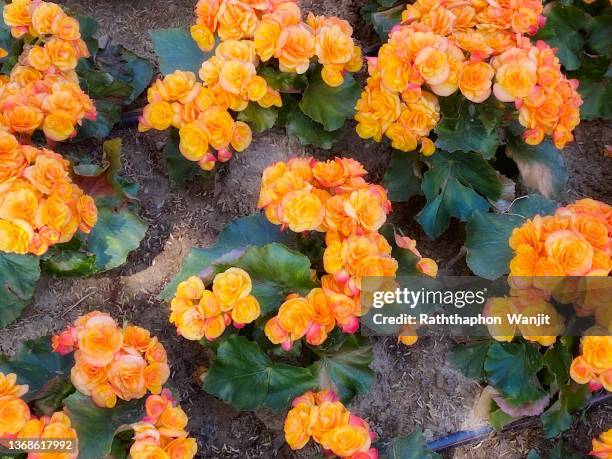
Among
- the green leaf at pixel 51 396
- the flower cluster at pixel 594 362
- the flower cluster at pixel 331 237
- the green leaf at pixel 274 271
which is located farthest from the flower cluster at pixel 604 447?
the green leaf at pixel 51 396

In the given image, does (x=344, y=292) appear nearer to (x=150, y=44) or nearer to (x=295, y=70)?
(x=295, y=70)

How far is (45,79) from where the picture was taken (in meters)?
2.09

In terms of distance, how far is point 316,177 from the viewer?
6.21 ft

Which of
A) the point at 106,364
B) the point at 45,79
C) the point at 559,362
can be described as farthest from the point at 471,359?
the point at 45,79

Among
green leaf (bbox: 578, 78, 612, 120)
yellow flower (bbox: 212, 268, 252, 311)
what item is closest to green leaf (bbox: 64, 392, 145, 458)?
yellow flower (bbox: 212, 268, 252, 311)

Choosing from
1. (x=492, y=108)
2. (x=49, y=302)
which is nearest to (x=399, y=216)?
(x=492, y=108)

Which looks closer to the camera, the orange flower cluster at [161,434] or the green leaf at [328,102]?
the orange flower cluster at [161,434]

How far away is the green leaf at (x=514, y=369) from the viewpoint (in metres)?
2.03

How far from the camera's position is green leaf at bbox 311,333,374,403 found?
1956mm

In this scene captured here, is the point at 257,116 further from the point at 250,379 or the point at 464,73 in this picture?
the point at 250,379

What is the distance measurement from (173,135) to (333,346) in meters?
0.92

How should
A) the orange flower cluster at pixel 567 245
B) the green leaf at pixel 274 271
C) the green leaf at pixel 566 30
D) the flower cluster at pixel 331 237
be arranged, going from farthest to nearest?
the green leaf at pixel 566 30
the green leaf at pixel 274 271
the flower cluster at pixel 331 237
the orange flower cluster at pixel 567 245

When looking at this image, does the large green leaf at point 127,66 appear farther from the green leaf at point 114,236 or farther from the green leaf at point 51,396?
the green leaf at point 51,396

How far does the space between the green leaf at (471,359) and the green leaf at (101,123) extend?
56.3 inches
